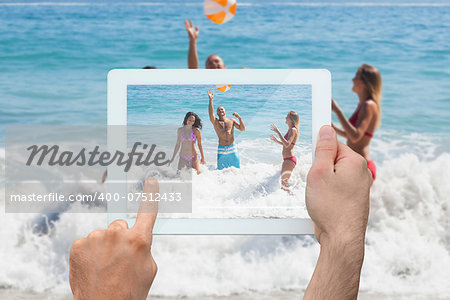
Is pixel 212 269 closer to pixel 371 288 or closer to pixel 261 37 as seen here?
pixel 371 288

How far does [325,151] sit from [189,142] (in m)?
0.36

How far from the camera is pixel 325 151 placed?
Result: 105cm

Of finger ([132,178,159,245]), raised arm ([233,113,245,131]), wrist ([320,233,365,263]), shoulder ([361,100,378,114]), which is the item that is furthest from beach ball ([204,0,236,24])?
wrist ([320,233,365,263])

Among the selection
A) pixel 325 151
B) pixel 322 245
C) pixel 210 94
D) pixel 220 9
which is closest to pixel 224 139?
pixel 210 94

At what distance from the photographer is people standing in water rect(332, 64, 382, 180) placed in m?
3.75

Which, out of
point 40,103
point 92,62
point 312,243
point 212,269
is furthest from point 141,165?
point 92,62

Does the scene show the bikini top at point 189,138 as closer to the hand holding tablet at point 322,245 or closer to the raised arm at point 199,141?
the raised arm at point 199,141

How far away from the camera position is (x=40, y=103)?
27.4 ft

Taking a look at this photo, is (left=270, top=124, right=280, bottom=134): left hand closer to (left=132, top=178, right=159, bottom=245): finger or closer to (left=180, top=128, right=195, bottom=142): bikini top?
(left=180, top=128, right=195, bottom=142): bikini top

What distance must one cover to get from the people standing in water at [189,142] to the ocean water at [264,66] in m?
0.07

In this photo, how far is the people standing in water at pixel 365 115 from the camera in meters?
3.75

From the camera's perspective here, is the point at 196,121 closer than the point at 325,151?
No

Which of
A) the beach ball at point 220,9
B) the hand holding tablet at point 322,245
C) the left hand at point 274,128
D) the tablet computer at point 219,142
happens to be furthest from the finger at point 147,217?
the beach ball at point 220,9

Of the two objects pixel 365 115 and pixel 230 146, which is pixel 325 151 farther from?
pixel 365 115
